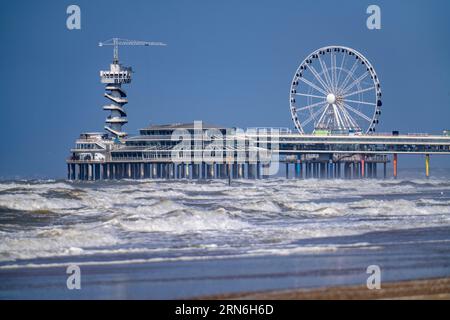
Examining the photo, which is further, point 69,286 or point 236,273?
point 236,273

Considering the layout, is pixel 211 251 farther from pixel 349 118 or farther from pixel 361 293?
pixel 349 118

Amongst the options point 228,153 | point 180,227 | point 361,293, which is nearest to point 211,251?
point 180,227

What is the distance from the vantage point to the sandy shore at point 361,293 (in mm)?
16172

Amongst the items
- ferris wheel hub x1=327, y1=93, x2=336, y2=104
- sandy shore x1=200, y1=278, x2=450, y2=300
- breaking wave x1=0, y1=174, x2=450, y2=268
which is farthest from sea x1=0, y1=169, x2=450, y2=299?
ferris wheel hub x1=327, y1=93, x2=336, y2=104

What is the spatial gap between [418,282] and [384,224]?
14.3m

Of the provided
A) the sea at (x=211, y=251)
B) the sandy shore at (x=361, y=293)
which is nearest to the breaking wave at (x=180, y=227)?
the sea at (x=211, y=251)

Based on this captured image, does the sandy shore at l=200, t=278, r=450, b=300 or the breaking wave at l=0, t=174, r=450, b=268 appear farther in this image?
the breaking wave at l=0, t=174, r=450, b=268

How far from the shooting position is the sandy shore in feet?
53.1

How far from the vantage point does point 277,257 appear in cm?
2211

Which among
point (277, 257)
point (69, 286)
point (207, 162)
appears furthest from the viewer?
point (207, 162)

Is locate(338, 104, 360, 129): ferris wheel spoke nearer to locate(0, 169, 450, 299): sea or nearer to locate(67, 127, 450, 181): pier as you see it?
locate(67, 127, 450, 181): pier
